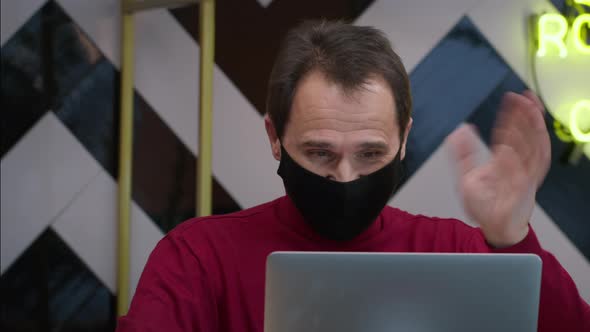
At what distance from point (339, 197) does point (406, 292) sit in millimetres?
500

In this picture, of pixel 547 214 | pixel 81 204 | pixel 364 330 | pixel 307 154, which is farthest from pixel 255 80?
pixel 364 330

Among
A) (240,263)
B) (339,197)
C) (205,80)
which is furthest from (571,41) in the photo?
(240,263)

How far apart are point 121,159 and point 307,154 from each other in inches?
55.7

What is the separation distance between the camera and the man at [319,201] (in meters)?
1.39

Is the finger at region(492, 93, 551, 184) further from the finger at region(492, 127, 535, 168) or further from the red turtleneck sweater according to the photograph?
the red turtleneck sweater

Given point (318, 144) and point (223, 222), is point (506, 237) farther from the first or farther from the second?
point (223, 222)

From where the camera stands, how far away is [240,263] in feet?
4.91

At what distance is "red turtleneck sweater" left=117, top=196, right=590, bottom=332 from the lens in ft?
4.50

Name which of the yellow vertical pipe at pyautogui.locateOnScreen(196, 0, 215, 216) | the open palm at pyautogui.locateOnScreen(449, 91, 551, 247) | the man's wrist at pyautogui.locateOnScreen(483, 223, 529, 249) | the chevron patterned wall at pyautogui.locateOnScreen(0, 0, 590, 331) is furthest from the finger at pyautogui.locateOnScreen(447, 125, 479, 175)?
the chevron patterned wall at pyautogui.locateOnScreen(0, 0, 590, 331)

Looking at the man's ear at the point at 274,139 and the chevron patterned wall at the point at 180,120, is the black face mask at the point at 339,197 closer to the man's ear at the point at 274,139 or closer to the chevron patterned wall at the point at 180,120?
the man's ear at the point at 274,139

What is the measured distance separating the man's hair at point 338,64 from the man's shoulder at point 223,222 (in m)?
0.17

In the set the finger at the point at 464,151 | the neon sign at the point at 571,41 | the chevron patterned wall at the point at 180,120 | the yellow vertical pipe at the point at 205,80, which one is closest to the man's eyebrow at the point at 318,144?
the finger at the point at 464,151

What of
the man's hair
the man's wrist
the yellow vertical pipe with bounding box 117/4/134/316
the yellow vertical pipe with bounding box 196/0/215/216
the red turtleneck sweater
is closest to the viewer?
the man's wrist

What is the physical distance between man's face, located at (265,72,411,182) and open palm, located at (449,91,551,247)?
0.65 feet
